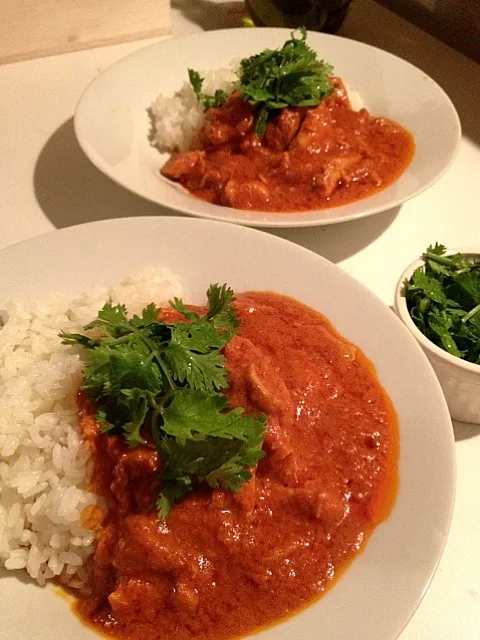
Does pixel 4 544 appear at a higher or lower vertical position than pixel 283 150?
lower

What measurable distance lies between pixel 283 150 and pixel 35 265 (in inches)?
54.9

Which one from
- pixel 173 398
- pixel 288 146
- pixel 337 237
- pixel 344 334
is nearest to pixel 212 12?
pixel 288 146

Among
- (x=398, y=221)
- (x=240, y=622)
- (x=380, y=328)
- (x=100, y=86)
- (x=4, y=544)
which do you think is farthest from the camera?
(x=100, y=86)

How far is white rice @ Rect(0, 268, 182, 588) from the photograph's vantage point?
1752mm

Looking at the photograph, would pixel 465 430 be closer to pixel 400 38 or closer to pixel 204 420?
pixel 204 420

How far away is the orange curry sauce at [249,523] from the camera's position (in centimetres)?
160

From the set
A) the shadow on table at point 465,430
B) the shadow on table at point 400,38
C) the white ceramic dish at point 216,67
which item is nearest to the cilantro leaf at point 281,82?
the white ceramic dish at point 216,67

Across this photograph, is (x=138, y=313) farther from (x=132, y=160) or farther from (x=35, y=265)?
(x=132, y=160)

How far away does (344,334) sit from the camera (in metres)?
2.11

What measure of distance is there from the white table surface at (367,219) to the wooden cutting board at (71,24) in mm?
76

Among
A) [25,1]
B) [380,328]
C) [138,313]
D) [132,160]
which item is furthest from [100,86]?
[380,328]

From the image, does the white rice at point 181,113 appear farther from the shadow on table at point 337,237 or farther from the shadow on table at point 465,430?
the shadow on table at point 465,430

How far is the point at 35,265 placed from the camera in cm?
227

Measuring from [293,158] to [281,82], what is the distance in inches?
16.7
